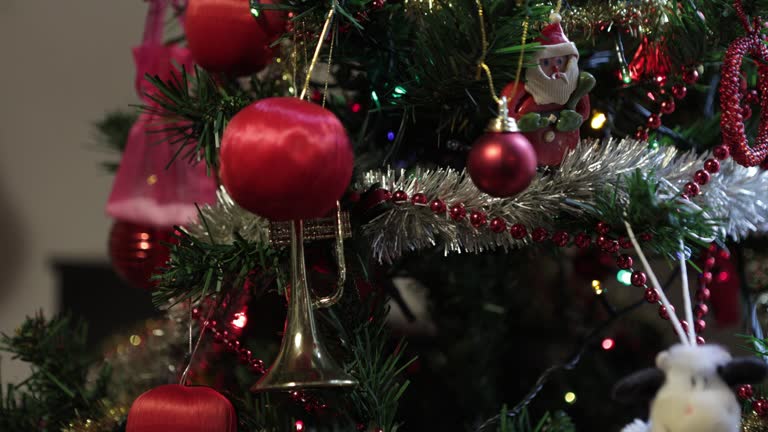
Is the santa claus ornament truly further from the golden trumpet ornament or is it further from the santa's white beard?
the golden trumpet ornament

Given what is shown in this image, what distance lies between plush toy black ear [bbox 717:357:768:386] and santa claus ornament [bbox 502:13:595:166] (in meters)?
0.15

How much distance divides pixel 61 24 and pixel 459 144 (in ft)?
3.48

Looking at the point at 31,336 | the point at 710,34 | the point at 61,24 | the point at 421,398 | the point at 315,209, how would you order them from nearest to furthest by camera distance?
1. the point at 315,209
2. the point at 710,34
3. the point at 31,336
4. the point at 421,398
5. the point at 61,24

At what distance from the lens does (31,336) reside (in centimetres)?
59

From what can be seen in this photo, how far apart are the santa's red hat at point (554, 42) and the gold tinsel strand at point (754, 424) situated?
239mm

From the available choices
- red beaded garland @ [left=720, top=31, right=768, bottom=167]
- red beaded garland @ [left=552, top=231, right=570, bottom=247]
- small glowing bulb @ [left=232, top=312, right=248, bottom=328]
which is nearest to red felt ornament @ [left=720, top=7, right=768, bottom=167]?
red beaded garland @ [left=720, top=31, right=768, bottom=167]

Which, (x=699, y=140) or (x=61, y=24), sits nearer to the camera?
(x=699, y=140)

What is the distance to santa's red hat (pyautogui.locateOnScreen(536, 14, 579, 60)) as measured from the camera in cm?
41

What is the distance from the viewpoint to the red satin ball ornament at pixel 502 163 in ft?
1.17

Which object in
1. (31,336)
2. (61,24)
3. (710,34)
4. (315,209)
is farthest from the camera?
(61,24)

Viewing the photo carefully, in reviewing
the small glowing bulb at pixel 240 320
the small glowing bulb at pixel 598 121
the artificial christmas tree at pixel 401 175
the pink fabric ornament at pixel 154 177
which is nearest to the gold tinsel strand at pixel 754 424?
the artificial christmas tree at pixel 401 175

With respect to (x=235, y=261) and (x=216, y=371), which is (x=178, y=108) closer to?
(x=235, y=261)

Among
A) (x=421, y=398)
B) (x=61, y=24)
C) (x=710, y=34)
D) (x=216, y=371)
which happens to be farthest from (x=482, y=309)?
(x=61, y=24)

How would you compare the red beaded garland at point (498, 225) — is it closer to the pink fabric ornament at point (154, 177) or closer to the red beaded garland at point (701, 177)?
the red beaded garland at point (701, 177)
